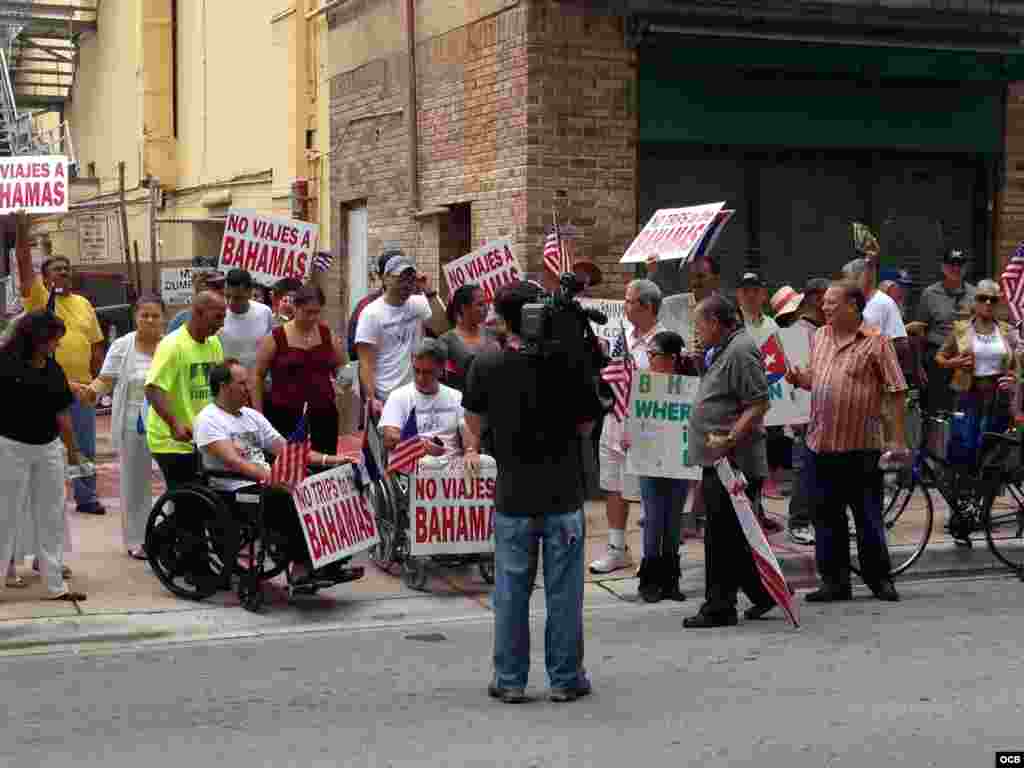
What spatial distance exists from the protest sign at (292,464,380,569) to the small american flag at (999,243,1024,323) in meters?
5.70

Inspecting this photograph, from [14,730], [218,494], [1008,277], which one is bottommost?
[14,730]

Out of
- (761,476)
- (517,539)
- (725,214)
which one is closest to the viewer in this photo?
(517,539)

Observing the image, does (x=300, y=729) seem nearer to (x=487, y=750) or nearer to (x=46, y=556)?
(x=487, y=750)

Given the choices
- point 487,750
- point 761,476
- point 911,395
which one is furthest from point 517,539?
point 911,395

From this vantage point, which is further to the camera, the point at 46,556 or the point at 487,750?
the point at 46,556

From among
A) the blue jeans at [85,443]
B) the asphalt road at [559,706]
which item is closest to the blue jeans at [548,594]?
the asphalt road at [559,706]

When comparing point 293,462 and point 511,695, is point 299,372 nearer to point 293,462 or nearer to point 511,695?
point 293,462

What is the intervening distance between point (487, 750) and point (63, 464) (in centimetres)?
410

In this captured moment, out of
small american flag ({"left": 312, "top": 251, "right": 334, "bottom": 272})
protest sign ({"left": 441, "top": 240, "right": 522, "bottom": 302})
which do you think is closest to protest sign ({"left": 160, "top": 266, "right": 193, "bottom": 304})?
small american flag ({"left": 312, "top": 251, "right": 334, "bottom": 272})

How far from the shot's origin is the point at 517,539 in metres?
7.09

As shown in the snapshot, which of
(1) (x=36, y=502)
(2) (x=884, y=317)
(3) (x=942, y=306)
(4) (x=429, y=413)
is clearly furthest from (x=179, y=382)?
(3) (x=942, y=306)

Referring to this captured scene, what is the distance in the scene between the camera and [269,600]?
31.2 ft

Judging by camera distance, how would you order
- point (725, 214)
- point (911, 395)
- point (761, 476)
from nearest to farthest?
point (761, 476), point (725, 214), point (911, 395)

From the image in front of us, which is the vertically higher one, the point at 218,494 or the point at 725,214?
the point at 725,214
